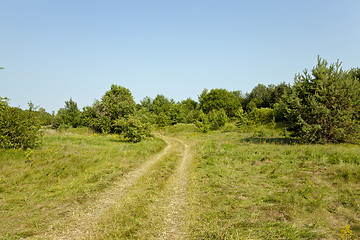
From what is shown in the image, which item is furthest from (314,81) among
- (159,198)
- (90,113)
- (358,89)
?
(90,113)


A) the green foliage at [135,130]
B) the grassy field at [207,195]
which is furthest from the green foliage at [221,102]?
the grassy field at [207,195]

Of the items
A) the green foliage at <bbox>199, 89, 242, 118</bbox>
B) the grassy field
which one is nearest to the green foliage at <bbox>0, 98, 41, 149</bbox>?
the grassy field

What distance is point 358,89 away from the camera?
1578 cm

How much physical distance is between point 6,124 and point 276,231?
16594mm

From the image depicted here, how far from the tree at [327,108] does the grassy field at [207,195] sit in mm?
4656

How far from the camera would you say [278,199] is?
6.29 m

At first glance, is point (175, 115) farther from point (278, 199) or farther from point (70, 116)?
point (278, 199)

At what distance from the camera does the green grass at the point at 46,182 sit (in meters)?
5.54

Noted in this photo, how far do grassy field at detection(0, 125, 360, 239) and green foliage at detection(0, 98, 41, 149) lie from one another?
129 centimetres

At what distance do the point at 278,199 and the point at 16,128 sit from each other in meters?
16.3

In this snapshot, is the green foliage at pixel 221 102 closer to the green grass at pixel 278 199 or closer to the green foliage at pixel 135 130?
the green foliage at pixel 135 130

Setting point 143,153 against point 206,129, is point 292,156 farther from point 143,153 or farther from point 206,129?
point 206,129

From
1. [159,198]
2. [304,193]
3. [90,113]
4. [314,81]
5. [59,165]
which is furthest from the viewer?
[90,113]

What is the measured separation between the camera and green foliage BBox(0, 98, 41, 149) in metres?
12.4
